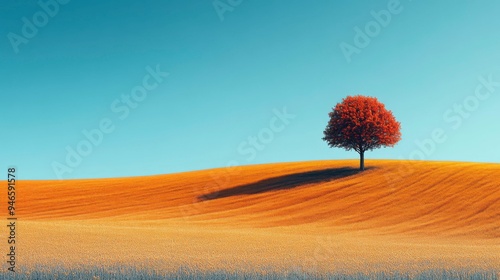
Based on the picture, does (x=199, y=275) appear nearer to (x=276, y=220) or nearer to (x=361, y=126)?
(x=276, y=220)

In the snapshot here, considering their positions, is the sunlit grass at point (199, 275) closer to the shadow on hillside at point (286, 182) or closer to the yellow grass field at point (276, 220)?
the yellow grass field at point (276, 220)

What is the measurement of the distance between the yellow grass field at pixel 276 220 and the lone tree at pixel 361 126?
3.19 metres

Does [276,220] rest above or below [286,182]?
below

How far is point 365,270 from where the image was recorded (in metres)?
15.6

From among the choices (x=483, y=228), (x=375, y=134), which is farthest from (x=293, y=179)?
(x=483, y=228)

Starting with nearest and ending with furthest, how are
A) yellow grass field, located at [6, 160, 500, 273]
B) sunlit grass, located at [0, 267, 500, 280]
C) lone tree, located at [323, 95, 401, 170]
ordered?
1. sunlit grass, located at [0, 267, 500, 280]
2. yellow grass field, located at [6, 160, 500, 273]
3. lone tree, located at [323, 95, 401, 170]

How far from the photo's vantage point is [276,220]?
37312 millimetres

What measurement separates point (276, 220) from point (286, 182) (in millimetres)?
13951

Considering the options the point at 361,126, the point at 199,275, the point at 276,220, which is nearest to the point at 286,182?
the point at 361,126

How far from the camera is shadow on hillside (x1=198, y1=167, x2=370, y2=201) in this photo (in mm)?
48406

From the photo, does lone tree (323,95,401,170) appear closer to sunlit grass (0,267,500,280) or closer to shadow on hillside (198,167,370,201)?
shadow on hillside (198,167,370,201)

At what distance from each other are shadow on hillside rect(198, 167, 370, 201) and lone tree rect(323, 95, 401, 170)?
9.98 feet

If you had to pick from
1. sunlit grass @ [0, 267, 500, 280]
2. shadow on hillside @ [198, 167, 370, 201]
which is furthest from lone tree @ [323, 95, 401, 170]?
sunlit grass @ [0, 267, 500, 280]

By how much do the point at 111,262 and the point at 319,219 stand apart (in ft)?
76.3
